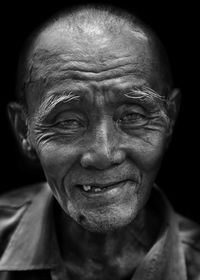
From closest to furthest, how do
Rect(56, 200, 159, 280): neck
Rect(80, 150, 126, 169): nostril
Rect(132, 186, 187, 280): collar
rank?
Rect(80, 150, 126, 169): nostril, Rect(132, 186, 187, 280): collar, Rect(56, 200, 159, 280): neck

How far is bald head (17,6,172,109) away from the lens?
1980mm

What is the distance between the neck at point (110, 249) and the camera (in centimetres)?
231

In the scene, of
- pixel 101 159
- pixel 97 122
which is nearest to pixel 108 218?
pixel 101 159

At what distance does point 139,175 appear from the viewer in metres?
2.07

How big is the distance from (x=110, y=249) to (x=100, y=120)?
1.85 feet

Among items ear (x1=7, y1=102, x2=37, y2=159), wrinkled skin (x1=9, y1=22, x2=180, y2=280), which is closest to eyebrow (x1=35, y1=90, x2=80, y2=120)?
wrinkled skin (x1=9, y1=22, x2=180, y2=280)

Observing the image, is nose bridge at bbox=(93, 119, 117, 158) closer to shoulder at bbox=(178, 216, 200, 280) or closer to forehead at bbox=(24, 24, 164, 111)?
forehead at bbox=(24, 24, 164, 111)

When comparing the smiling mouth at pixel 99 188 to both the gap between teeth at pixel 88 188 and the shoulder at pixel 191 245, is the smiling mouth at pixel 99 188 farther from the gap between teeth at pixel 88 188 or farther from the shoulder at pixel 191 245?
the shoulder at pixel 191 245

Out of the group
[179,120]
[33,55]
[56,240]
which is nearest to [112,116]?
[33,55]

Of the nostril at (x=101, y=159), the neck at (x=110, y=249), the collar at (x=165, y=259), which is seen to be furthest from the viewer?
the neck at (x=110, y=249)

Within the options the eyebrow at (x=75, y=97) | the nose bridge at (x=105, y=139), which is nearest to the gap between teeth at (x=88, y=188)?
the nose bridge at (x=105, y=139)

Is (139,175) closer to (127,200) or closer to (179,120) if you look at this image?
(127,200)

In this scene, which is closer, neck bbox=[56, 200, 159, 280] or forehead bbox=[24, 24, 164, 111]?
forehead bbox=[24, 24, 164, 111]

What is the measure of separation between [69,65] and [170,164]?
111cm
